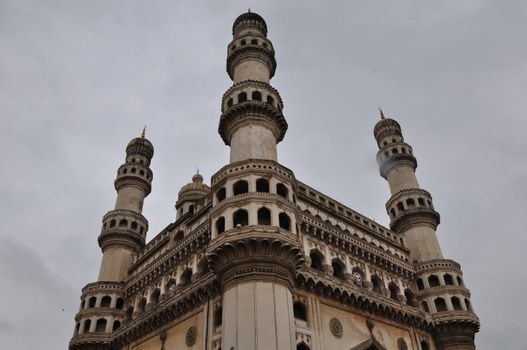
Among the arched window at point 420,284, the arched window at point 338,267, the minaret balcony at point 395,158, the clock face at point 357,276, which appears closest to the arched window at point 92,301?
the arched window at point 338,267

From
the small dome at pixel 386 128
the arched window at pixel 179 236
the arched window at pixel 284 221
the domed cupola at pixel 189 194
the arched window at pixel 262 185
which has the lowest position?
the arched window at pixel 284 221

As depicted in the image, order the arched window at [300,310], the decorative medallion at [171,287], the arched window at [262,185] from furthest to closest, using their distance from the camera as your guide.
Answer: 1. the decorative medallion at [171,287]
2. the arched window at [262,185]
3. the arched window at [300,310]

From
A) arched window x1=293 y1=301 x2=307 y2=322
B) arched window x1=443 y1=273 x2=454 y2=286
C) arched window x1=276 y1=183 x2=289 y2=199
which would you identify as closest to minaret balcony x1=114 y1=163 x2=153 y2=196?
arched window x1=276 y1=183 x2=289 y2=199

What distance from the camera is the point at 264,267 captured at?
18.3m

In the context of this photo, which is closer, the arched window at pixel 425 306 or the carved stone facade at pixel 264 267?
the carved stone facade at pixel 264 267

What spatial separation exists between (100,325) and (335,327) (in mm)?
15130

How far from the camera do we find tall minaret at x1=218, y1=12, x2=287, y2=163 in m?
23.2

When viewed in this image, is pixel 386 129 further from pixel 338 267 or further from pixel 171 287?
pixel 171 287

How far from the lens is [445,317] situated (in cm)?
2711

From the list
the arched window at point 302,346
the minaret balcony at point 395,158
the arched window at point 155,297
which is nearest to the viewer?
the arched window at point 302,346

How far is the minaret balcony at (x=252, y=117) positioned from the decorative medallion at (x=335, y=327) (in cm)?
954

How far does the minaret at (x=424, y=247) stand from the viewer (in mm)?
27094

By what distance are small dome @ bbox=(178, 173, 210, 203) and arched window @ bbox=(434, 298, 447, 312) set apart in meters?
21.6

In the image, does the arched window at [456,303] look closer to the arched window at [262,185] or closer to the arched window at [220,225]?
the arched window at [262,185]
